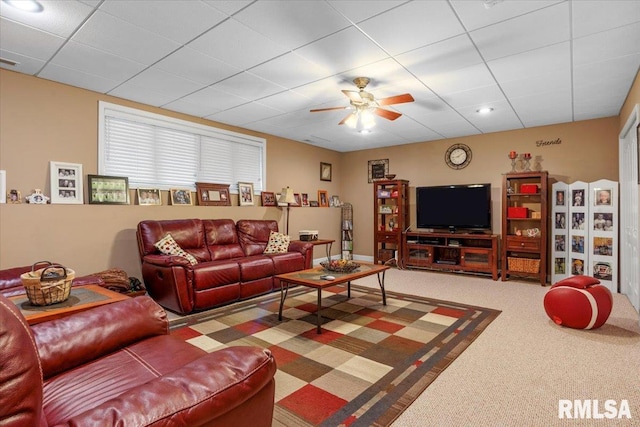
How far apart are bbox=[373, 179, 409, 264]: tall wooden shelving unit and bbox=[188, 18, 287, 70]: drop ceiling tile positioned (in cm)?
417

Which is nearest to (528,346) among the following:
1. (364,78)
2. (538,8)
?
(538,8)

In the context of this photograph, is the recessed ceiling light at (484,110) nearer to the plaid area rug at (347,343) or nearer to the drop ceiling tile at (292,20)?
the plaid area rug at (347,343)

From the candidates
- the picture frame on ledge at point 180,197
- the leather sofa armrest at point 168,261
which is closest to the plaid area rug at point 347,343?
the leather sofa armrest at point 168,261

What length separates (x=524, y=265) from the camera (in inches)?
210

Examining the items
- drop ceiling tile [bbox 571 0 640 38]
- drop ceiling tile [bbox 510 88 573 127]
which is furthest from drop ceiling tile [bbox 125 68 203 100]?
drop ceiling tile [bbox 510 88 573 127]

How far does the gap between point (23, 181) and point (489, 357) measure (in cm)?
473

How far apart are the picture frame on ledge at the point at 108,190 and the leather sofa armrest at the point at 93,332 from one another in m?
2.78

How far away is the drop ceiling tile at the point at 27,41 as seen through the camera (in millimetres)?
2643

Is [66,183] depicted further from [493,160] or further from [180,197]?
[493,160]

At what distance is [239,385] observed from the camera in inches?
41.9

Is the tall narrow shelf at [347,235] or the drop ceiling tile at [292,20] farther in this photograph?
the tall narrow shelf at [347,235]

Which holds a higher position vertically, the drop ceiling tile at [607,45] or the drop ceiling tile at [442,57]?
the drop ceiling tile at [442,57]

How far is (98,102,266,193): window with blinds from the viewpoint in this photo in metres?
4.31

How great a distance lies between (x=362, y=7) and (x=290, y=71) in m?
1.23
